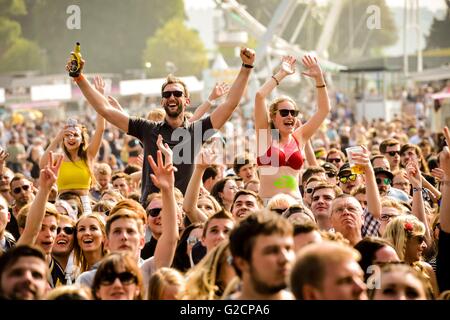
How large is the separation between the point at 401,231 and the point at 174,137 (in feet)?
6.66

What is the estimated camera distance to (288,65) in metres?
9.70

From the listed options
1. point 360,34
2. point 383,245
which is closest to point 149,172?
point 383,245

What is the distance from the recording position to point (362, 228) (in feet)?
29.5

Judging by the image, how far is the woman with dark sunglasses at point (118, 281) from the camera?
6.03 m

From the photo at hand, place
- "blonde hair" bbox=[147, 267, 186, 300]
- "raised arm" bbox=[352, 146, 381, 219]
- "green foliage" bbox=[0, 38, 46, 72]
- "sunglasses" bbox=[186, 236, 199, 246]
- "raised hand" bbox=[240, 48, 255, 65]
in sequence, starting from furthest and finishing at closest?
"green foliage" bbox=[0, 38, 46, 72] < "raised arm" bbox=[352, 146, 381, 219] < "raised hand" bbox=[240, 48, 255, 65] < "sunglasses" bbox=[186, 236, 199, 246] < "blonde hair" bbox=[147, 267, 186, 300]

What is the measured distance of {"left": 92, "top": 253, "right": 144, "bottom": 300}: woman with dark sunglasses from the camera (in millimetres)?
6027

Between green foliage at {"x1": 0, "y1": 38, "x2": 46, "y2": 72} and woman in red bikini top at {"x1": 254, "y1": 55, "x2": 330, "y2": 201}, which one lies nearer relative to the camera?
woman in red bikini top at {"x1": 254, "y1": 55, "x2": 330, "y2": 201}

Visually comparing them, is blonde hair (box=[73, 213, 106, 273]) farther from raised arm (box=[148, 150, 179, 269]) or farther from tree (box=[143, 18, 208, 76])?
tree (box=[143, 18, 208, 76])

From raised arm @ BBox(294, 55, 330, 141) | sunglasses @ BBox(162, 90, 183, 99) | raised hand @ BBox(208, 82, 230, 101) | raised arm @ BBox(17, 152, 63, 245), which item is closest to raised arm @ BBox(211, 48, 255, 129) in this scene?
sunglasses @ BBox(162, 90, 183, 99)

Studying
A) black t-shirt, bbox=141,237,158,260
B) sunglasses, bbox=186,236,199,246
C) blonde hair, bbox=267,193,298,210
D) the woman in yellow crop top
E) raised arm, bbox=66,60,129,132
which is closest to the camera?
sunglasses, bbox=186,236,199,246

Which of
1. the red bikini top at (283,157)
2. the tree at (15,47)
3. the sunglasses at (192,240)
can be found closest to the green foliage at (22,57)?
the tree at (15,47)

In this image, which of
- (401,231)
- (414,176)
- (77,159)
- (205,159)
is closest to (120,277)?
(205,159)

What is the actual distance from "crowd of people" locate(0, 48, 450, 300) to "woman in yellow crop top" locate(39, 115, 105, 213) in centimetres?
1
